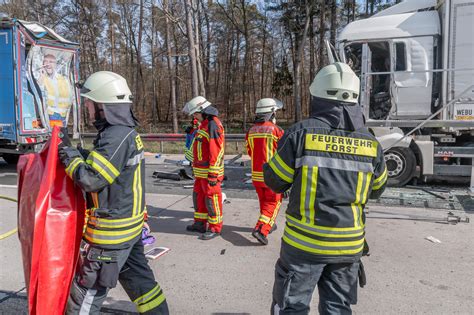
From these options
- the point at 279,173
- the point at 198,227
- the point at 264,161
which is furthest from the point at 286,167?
the point at 198,227

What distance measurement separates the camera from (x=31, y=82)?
9742 mm

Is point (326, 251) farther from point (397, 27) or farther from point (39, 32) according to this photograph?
point (39, 32)

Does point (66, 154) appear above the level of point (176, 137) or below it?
above

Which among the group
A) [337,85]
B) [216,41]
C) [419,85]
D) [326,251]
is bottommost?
[326,251]

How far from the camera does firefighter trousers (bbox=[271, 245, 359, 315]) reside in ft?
7.45

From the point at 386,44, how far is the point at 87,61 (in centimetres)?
2892

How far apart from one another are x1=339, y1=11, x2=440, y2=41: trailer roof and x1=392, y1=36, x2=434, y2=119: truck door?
142 mm

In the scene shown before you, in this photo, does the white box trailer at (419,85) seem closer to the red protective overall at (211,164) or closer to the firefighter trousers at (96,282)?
the red protective overall at (211,164)

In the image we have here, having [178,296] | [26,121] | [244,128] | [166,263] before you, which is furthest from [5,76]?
[244,128]

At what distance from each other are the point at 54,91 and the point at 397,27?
26.1ft

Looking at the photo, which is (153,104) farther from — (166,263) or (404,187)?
(166,263)

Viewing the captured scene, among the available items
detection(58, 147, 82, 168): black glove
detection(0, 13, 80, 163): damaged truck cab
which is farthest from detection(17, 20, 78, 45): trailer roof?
detection(58, 147, 82, 168): black glove

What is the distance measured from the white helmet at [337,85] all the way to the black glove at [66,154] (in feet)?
4.68

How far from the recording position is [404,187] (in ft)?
26.2
